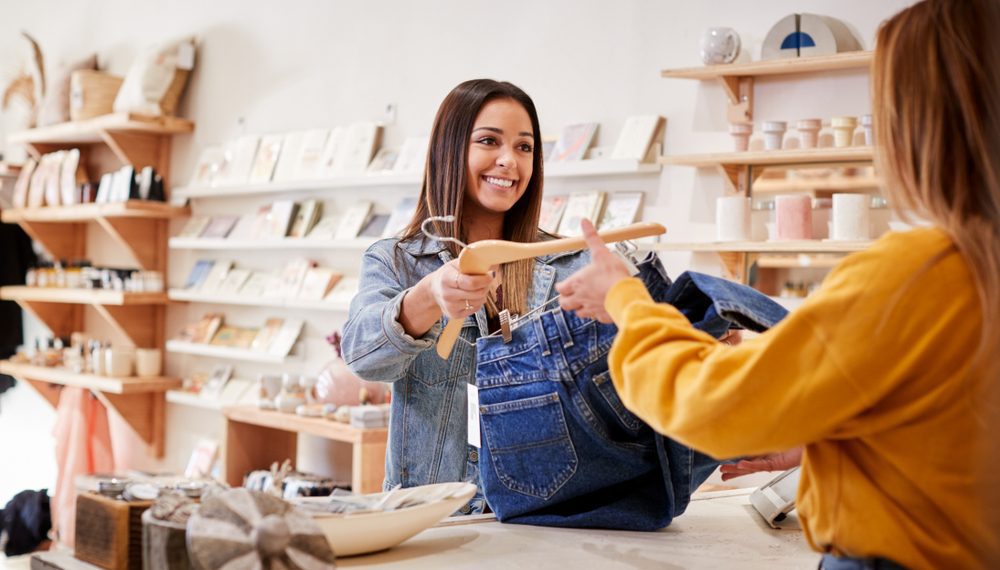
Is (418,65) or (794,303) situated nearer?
(794,303)

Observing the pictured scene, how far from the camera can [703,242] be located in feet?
11.9

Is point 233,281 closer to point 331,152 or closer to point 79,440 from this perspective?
point 331,152

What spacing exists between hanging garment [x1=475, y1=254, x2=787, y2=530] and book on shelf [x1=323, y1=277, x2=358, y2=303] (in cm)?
304

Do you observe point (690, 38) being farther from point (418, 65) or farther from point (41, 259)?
point (41, 259)

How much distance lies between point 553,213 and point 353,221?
116 centimetres

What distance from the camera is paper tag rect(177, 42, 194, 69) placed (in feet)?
19.1

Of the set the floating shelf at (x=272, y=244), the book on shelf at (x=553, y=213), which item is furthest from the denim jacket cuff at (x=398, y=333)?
the floating shelf at (x=272, y=244)

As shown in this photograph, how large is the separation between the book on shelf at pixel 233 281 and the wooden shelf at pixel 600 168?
210 centimetres

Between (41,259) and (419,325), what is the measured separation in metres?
6.06

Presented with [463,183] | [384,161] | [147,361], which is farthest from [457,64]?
[147,361]

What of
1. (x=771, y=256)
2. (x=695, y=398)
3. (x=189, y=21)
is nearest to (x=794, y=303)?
(x=771, y=256)

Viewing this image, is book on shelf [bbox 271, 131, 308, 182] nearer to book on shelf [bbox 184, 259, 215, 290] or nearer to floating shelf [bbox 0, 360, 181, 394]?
book on shelf [bbox 184, 259, 215, 290]

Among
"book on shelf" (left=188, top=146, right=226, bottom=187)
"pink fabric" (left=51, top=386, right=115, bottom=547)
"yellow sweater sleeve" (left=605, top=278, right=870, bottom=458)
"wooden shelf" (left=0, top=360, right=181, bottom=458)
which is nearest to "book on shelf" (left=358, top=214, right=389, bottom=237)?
"book on shelf" (left=188, top=146, right=226, bottom=187)

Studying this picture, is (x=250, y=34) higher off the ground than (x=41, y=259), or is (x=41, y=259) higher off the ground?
(x=250, y=34)
